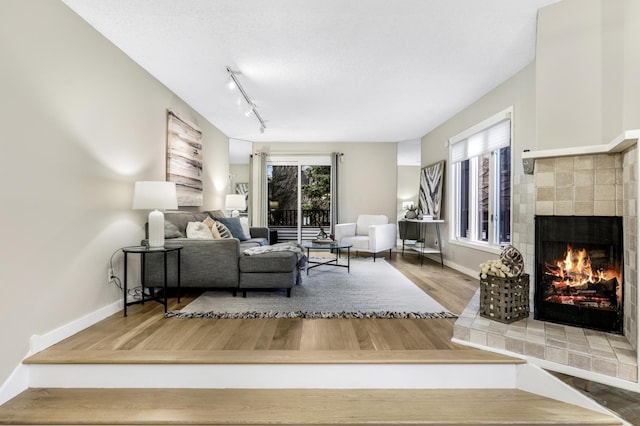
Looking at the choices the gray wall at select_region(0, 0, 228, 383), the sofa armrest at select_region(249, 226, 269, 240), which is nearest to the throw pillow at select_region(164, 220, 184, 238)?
the gray wall at select_region(0, 0, 228, 383)

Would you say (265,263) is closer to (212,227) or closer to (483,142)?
(212,227)

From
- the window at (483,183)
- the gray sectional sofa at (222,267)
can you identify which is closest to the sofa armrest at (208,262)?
the gray sectional sofa at (222,267)

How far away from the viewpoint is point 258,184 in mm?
7023

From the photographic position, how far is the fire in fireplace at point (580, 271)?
209cm

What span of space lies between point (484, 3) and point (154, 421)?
3347 millimetres

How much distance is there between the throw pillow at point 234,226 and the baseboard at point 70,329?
82.7 inches

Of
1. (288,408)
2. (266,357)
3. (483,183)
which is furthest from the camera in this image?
(483,183)

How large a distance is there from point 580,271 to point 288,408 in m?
2.14

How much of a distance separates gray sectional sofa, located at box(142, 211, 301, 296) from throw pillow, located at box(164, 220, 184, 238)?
0.15 m

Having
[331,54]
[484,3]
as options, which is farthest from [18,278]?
[484,3]

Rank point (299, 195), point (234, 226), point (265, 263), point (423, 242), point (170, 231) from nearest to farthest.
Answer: point (265, 263), point (170, 231), point (234, 226), point (423, 242), point (299, 195)

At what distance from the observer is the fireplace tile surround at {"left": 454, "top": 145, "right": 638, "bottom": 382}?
183 cm

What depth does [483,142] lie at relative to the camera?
428 centimetres

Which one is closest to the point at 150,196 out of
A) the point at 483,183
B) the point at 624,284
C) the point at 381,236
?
the point at 624,284
